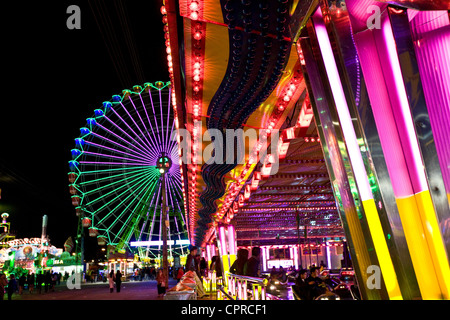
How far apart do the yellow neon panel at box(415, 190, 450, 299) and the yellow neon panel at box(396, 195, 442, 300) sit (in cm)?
4

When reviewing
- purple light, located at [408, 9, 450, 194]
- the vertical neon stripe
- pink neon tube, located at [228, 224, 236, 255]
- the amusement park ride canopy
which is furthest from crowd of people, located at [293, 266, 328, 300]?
pink neon tube, located at [228, 224, 236, 255]

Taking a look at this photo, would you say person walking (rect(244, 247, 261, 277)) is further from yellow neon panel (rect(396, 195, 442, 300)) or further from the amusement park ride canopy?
yellow neon panel (rect(396, 195, 442, 300))

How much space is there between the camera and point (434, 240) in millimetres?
3594

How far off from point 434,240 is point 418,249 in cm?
18

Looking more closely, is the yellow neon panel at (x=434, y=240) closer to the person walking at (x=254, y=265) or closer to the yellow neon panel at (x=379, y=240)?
the yellow neon panel at (x=379, y=240)

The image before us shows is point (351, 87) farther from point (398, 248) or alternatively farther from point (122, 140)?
point (122, 140)

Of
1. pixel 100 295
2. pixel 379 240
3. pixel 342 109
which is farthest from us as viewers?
pixel 100 295

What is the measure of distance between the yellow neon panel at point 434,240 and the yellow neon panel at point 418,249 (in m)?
0.04

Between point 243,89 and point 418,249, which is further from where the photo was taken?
point 243,89

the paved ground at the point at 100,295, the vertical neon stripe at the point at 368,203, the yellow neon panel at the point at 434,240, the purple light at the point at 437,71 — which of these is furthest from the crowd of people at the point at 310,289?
the paved ground at the point at 100,295

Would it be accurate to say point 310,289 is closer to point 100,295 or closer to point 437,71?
point 437,71

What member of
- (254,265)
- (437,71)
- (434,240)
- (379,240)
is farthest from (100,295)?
(437,71)
